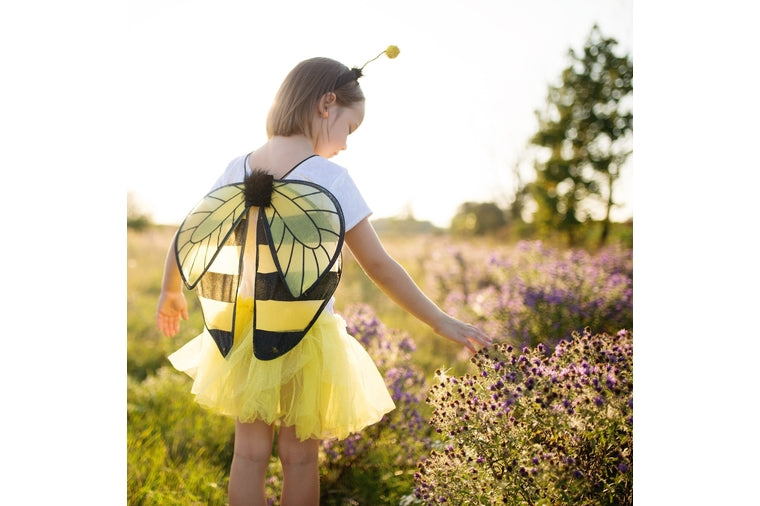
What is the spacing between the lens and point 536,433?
4.25ft

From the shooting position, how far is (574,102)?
3680 millimetres

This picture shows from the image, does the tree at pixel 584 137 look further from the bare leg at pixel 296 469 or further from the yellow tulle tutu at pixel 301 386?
the bare leg at pixel 296 469

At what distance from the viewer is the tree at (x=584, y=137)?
108 inches

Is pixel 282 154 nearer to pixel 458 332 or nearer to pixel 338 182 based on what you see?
pixel 338 182

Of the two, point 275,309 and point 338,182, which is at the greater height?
point 338,182

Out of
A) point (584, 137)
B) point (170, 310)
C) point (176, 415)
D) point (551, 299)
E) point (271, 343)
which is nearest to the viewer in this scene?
point (271, 343)

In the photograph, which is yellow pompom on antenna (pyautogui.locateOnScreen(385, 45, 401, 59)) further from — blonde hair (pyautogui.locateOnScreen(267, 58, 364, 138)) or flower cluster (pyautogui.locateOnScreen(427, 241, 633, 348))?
flower cluster (pyautogui.locateOnScreen(427, 241, 633, 348))

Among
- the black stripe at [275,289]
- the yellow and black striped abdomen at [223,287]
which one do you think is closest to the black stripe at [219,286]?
the yellow and black striped abdomen at [223,287]

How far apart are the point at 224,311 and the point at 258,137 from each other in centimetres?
86

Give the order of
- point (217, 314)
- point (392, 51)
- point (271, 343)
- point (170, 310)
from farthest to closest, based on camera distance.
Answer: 1. point (170, 310)
2. point (392, 51)
3. point (217, 314)
4. point (271, 343)

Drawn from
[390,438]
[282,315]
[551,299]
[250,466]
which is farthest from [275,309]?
[551,299]

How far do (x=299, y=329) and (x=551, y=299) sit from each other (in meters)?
1.48
